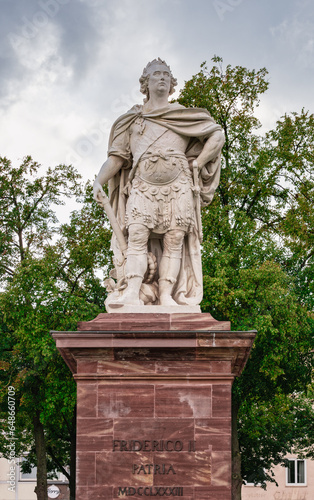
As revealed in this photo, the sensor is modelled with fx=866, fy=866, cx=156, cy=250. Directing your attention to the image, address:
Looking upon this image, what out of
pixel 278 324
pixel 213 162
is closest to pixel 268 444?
pixel 278 324

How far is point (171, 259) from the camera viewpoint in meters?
10.9

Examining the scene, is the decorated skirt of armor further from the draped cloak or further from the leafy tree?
the leafy tree

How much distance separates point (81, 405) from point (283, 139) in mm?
19758

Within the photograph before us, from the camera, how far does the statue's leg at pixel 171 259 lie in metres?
10.8

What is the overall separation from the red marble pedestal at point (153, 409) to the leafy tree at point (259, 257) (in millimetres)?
12608

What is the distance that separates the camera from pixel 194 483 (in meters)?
9.51

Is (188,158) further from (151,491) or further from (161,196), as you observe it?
(151,491)

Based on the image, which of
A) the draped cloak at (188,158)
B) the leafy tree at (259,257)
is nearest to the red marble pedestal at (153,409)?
the draped cloak at (188,158)

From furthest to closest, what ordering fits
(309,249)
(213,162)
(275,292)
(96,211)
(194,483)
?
(96,211) < (309,249) < (275,292) < (213,162) < (194,483)

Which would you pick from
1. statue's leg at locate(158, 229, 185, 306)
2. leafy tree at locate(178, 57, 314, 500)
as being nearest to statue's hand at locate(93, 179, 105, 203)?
statue's leg at locate(158, 229, 185, 306)

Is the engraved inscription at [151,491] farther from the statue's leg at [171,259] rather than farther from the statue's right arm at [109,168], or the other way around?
the statue's right arm at [109,168]

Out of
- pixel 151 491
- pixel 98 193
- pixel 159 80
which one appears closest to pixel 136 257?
pixel 98 193

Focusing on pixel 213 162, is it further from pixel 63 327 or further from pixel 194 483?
pixel 63 327

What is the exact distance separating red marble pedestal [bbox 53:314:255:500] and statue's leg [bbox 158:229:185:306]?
36.9 inches
